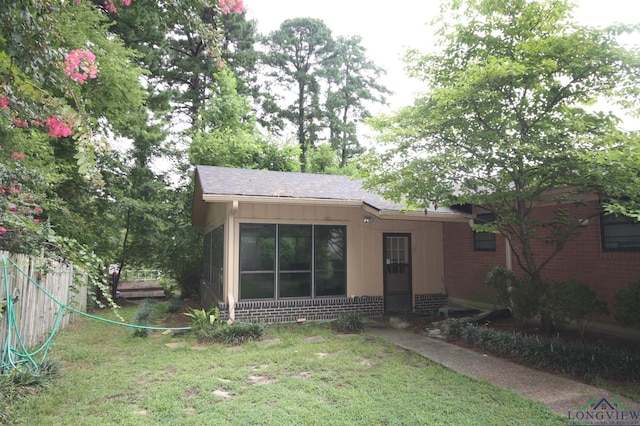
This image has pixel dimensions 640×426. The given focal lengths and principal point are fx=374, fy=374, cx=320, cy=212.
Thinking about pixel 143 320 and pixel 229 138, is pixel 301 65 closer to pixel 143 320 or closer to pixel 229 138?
pixel 229 138

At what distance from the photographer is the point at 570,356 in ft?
16.8

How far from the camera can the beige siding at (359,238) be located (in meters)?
8.20

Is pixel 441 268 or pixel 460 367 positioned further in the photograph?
pixel 441 268

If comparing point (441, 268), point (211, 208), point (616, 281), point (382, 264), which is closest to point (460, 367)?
point (616, 281)

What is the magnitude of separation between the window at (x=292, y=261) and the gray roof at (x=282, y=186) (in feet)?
2.75

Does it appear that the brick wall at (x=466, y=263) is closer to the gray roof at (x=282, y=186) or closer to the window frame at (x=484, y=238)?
the window frame at (x=484, y=238)

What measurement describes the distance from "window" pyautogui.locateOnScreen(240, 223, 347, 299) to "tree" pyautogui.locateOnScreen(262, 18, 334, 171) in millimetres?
17109

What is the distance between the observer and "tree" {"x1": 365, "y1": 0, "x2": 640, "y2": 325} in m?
4.96

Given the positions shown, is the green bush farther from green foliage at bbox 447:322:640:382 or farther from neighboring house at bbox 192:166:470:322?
green foliage at bbox 447:322:640:382

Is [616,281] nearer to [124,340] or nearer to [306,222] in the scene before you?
[306,222]

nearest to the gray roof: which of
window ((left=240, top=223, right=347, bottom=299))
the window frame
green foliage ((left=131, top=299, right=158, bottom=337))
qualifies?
window ((left=240, top=223, right=347, bottom=299))

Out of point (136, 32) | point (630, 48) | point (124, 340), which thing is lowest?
point (124, 340)

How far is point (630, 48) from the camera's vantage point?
187 inches

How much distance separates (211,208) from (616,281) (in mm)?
10148
